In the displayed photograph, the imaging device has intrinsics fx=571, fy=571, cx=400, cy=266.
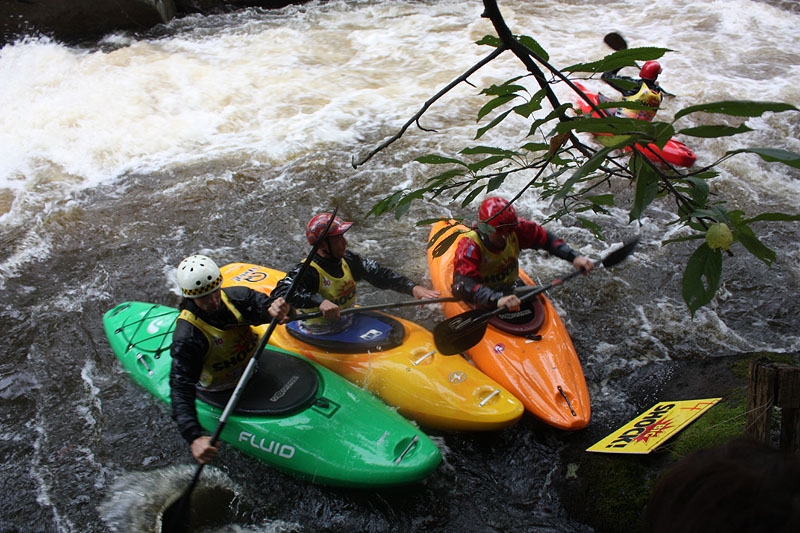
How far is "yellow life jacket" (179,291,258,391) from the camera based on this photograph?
3023 mm

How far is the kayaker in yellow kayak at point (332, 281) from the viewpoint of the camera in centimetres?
346

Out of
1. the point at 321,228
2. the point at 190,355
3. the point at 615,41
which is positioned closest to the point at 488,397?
the point at 321,228

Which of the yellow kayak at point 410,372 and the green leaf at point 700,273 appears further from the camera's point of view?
the yellow kayak at point 410,372

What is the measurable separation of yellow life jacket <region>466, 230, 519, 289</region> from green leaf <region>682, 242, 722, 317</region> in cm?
279

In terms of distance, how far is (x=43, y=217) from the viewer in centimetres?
594

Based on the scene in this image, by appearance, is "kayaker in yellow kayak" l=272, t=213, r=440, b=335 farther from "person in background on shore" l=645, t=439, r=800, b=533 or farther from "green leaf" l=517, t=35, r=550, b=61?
"person in background on shore" l=645, t=439, r=800, b=533

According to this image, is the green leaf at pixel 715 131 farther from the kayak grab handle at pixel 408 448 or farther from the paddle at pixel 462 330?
the paddle at pixel 462 330

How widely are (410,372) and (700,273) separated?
107 inches

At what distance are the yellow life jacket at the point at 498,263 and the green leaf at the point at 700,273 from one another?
2791 mm

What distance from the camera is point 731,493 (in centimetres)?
70

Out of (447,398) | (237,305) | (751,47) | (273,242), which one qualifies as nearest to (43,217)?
(273,242)

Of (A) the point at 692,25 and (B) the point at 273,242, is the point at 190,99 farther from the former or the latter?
(A) the point at 692,25

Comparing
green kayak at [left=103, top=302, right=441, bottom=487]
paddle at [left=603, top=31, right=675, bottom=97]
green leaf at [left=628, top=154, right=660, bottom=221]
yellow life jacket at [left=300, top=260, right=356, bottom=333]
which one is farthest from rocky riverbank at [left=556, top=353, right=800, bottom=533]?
paddle at [left=603, top=31, right=675, bottom=97]

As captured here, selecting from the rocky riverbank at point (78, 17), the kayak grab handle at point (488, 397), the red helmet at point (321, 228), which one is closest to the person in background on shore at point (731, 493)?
the kayak grab handle at point (488, 397)
